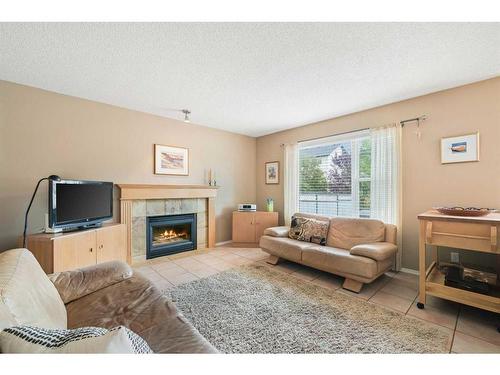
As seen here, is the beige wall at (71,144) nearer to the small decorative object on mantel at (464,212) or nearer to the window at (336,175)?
the window at (336,175)

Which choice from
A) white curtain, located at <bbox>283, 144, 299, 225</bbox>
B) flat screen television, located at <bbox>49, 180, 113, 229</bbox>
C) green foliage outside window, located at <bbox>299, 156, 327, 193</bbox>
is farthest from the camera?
white curtain, located at <bbox>283, 144, 299, 225</bbox>

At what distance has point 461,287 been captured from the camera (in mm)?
1907

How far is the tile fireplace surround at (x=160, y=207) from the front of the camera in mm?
3209

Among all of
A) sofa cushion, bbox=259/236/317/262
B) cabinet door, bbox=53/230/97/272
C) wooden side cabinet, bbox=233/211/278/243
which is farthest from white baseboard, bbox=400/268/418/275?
cabinet door, bbox=53/230/97/272

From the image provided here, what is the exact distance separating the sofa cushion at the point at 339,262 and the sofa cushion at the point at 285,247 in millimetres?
97

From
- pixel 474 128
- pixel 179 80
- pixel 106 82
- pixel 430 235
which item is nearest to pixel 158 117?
pixel 106 82

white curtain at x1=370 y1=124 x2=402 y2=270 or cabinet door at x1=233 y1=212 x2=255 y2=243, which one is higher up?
white curtain at x1=370 y1=124 x2=402 y2=270

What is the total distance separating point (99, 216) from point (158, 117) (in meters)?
1.84

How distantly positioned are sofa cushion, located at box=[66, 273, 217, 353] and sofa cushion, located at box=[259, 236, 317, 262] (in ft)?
6.31

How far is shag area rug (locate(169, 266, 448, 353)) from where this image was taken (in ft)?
4.99

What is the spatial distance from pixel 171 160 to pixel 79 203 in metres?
1.54

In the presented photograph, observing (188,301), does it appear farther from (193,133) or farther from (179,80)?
(193,133)

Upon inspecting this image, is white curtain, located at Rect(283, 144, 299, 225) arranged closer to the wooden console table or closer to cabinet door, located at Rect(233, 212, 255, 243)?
cabinet door, located at Rect(233, 212, 255, 243)

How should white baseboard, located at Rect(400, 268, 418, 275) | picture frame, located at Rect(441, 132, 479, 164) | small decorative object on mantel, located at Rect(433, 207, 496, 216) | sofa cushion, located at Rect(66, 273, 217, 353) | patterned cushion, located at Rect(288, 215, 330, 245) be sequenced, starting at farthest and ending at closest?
patterned cushion, located at Rect(288, 215, 330, 245) < white baseboard, located at Rect(400, 268, 418, 275) < picture frame, located at Rect(441, 132, 479, 164) < small decorative object on mantel, located at Rect(433, 207, 496, 216) < sofa cushion, located at Rect(66, 273, 217, 353)
